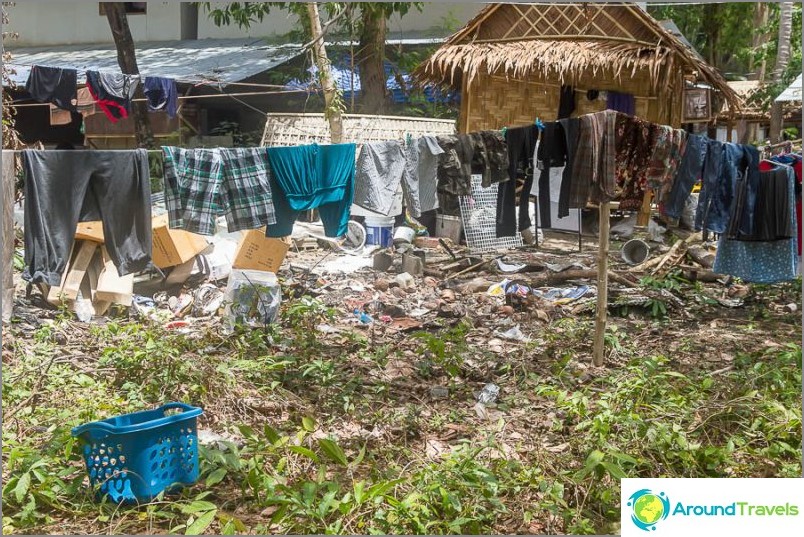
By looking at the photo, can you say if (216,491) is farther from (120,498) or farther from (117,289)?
(117,289)

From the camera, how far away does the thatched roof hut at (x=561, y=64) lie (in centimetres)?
1135

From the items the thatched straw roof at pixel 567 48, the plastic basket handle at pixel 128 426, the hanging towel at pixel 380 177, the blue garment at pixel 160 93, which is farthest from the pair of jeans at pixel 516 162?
the blue garment at pixel 160 93

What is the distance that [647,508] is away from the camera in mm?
3760

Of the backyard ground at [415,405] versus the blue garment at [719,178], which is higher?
the blue garment at [719,178]

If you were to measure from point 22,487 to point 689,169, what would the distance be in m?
5.00

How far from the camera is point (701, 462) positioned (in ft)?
15.6

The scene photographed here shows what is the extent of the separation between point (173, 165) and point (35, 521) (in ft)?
7.76

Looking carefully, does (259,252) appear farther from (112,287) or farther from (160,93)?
(160,93)

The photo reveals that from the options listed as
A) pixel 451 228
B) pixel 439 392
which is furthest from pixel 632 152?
pixel 451 228

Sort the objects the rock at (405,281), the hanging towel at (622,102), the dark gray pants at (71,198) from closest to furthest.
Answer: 1. the dark gray pants at (71,198)
2. the rock at (405,281)
3. the hanging towel at (622,102)

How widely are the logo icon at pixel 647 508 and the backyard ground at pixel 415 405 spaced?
0.41 metres

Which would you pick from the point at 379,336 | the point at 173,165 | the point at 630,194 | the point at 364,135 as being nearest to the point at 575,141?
the point at 630,194

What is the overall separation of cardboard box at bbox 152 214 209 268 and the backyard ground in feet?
2.83

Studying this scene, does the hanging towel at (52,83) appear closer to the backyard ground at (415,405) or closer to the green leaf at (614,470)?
the backyard ground at (415,405)
